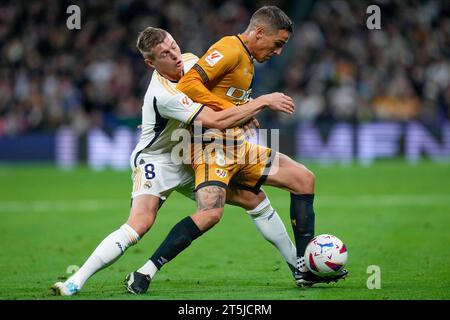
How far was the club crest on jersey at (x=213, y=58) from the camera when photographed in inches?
279

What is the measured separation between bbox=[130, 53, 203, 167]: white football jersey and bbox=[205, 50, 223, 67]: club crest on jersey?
0.34 meters

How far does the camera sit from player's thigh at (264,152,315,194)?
24.6 ft

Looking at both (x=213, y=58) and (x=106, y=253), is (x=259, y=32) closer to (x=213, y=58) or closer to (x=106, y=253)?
(x=213, y=58)

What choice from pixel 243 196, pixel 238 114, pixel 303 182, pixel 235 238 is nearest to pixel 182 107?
pixel 238 114

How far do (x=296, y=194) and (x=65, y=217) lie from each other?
21.5ft

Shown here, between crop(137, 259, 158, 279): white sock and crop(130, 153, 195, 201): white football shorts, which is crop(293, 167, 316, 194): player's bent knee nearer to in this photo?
crop(130, 153, 195, 201): white football shorts

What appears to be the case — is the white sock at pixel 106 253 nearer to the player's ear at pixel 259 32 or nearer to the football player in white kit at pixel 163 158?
the football player in white kit at pixel 163 158

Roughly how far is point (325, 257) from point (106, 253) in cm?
178

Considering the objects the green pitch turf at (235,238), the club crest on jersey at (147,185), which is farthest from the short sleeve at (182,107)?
the green pitch turf at (235,238)

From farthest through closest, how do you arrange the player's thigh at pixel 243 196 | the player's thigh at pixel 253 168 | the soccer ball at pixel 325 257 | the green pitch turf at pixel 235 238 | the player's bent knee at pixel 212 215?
1. the player's thigh at pixel 243 196
2. the player's thigh at pixel 253 168
3. the green pitch turf at pixel 235 238
4. the soccer ball at pixel 325 257
5. the player's bent knee at pixel 212 215

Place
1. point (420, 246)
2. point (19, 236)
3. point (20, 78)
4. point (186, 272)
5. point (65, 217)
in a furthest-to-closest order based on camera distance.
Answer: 1. point (20, 78)
2. point (65, 217)
3. point (19, 236)
4. point (420, 246)
5. point (186, 272)
